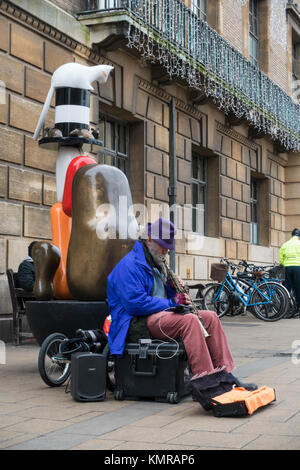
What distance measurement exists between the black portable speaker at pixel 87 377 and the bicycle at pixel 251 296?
8.63 metres

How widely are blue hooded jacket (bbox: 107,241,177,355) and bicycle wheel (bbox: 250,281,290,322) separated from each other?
856 centimetres

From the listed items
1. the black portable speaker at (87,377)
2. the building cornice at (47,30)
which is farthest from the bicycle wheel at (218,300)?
the black portable speaker at (87,377)

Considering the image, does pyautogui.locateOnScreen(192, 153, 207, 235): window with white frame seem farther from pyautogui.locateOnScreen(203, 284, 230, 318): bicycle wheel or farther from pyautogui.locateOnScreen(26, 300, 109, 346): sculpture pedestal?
pyautogui.locateOnScreen(26, 300, 109, 346): sculpture pedestal

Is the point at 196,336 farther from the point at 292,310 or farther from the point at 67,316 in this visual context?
the point at 292,310

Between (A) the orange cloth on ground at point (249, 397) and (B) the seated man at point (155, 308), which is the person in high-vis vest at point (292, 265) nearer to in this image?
(B) the seated man at point (155, 308)

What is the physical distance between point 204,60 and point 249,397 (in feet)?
40.9

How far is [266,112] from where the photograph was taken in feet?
65.7

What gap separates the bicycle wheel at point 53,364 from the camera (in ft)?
19.8

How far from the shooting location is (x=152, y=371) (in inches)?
216

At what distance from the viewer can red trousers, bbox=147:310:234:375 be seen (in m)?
5.27

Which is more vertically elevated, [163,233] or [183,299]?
[163,233]

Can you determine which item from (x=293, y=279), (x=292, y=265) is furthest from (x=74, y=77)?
(x=293, y=279)
